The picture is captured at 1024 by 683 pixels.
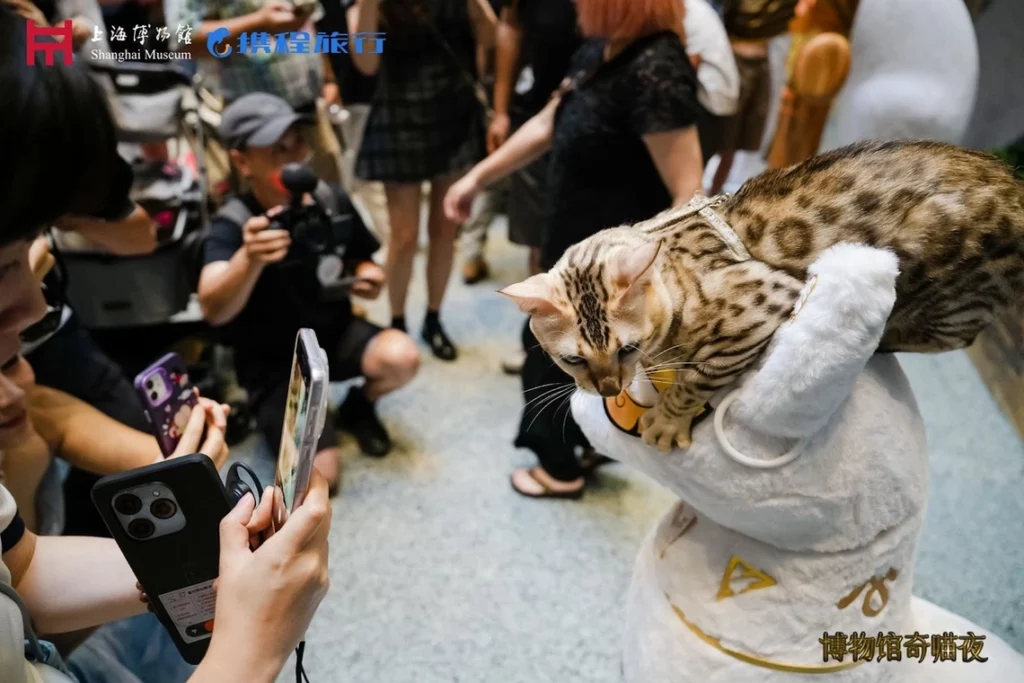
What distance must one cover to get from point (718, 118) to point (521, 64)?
1.58ft

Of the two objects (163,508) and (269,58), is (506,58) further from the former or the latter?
(163,508)

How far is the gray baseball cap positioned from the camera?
4.16ft

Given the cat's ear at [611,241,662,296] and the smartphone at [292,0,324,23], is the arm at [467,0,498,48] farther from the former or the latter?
the cat's ear at [611,241,662,296]

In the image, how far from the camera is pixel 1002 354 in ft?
5.09

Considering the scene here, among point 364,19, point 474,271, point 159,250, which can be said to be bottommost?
point 474,271

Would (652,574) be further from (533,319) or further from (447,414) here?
(447,414)

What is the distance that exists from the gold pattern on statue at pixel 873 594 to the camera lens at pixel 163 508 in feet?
1.98

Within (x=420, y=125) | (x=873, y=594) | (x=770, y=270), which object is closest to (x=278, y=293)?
(x=420, y=125)

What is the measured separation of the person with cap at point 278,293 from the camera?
1.26 m

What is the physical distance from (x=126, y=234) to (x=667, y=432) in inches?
39.9

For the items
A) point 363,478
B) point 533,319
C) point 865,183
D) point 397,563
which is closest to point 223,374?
point 363,478

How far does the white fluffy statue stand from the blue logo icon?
87cm

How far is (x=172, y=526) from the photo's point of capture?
60 centimetres

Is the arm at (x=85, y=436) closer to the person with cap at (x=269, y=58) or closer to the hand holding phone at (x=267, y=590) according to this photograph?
the hand holding phone at (x=267, y=590)
